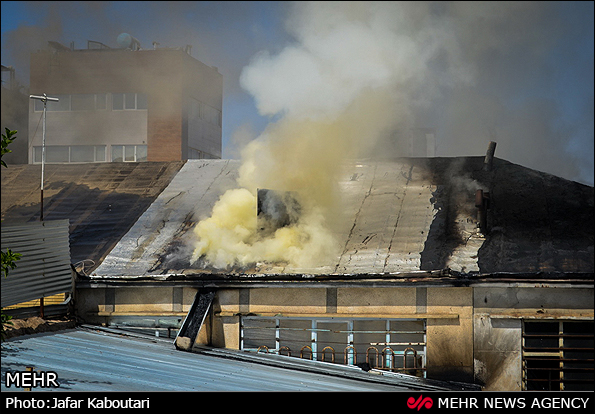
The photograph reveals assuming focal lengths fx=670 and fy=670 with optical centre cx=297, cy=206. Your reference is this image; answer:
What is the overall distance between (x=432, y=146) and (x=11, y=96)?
1245 inches

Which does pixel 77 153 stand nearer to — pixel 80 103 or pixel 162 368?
pixel 80 103

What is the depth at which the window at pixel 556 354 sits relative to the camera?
1377cm

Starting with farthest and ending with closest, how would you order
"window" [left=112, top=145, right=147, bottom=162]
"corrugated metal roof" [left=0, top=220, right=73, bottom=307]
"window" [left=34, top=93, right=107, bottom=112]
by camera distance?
"window" [left=34, top=93, right=107, bottom=112], "window" [left=112, top=145, right=147, bottom=162], "corrugated metal roof" [left=0, top=220, right=73, bottom=307]

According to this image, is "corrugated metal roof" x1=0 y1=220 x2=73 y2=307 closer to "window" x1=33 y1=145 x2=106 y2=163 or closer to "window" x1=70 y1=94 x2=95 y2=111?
"window" x1=33 y1=145 x2=106 y2=163

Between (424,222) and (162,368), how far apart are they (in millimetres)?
8138

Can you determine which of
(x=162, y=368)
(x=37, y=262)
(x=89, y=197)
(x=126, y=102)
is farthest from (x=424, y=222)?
(x=126, y=102)

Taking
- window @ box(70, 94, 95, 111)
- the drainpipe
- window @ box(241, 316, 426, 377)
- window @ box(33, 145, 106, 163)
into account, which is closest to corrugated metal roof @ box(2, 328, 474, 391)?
window @ box(241, 316, 426, 377)

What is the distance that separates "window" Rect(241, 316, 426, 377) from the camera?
A: 1470 cm

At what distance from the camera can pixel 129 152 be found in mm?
46094

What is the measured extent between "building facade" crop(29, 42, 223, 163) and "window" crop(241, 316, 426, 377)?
32.0 metres
